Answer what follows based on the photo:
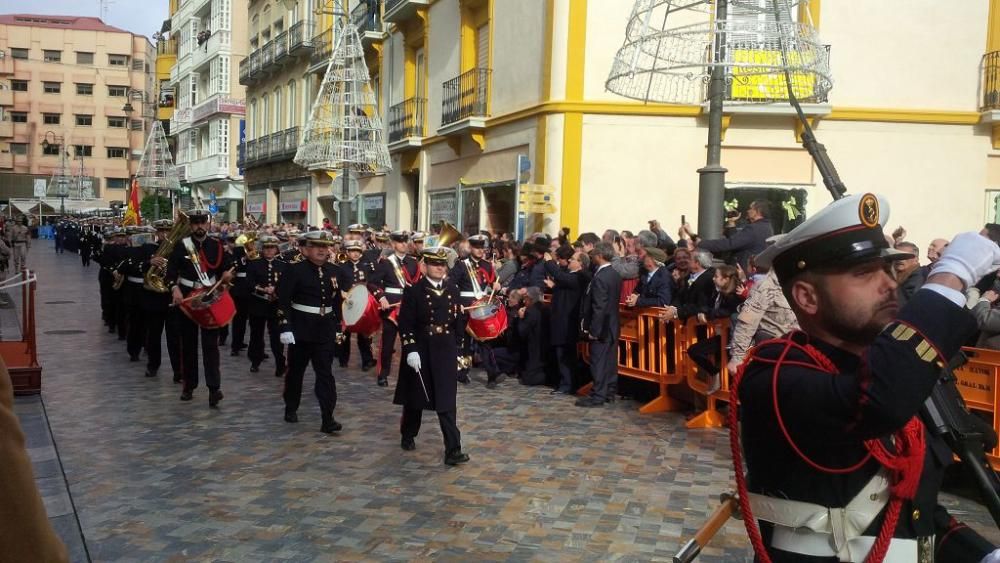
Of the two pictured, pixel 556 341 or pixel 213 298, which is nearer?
pixel 213 298

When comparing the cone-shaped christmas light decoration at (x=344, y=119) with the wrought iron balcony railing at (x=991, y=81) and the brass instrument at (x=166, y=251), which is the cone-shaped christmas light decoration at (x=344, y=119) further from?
the wrought iron balcony railing at (x=991, y=81)

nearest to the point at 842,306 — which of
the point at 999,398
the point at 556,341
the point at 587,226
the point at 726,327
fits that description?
the point at 999,398

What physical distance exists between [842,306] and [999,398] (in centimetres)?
482

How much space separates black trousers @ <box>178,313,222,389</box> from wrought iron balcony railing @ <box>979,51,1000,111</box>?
1421 centimetres

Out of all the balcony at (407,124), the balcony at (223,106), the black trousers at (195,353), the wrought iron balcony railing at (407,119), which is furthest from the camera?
the balcony at (223,106)

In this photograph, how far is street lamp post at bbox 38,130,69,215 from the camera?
70531 millimetres

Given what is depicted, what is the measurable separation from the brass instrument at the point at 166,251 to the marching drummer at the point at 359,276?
7.70 ft

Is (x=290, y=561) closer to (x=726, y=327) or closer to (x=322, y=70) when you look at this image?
(x=726, y=327)

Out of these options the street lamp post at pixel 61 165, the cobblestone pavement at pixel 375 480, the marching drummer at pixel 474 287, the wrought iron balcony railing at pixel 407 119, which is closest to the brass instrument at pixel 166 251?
the cobblestone pavement at pixel 375 480

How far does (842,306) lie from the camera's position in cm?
233

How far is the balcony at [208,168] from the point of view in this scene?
48844 mm

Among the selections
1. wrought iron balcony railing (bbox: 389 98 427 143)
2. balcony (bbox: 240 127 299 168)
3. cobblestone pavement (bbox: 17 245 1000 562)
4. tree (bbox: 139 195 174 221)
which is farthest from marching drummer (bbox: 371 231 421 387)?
tree (bbox: 139 195 174 221)

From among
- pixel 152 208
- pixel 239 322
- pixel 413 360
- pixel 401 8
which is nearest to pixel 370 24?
pixel 401 8

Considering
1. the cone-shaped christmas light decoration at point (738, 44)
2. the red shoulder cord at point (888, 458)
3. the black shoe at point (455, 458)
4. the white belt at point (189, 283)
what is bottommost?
the black shoe at point (455, 458)
